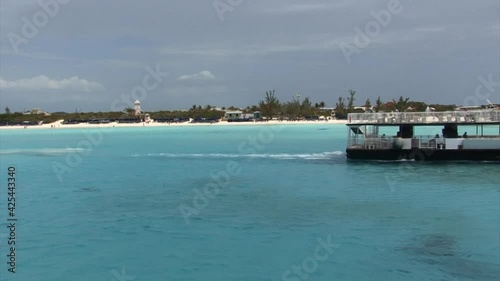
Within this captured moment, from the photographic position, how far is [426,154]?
47.8 meters

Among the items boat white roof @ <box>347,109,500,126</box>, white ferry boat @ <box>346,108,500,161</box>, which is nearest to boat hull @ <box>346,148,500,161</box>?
white ferry boat @ <box>346,108,500,161</box>

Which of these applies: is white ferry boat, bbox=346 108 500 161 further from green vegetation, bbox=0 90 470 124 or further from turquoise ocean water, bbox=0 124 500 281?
green vegetation, bbox=0 90 470 124

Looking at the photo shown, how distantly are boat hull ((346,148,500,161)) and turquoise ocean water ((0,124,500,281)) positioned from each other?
6.16 ft

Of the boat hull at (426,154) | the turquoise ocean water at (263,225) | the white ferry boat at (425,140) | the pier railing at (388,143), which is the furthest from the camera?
the pier railing at (388,143)

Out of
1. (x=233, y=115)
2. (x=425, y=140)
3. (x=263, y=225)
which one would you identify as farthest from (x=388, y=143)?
(x=233, y=115)

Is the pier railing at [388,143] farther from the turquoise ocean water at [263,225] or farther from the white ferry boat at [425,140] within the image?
the turquoise ocean water at [263,225]

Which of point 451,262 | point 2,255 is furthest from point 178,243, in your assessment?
point 451,262

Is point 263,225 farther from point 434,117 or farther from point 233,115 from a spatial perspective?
point 233,115

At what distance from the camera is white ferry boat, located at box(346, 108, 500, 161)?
46438mm

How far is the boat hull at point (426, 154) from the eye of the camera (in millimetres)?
46188

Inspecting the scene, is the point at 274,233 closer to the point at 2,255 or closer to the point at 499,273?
the point at 499,273

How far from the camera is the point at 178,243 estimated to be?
73.6ft

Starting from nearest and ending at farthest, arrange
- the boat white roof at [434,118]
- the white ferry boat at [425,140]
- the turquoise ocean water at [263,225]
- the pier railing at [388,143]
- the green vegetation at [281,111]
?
the turquoise ocean water at [263,225] < the white ferry boat at [425,140] < the boat white roof at [434,118] < the pier railing at [388,143] < the green vegetation at [281,111]

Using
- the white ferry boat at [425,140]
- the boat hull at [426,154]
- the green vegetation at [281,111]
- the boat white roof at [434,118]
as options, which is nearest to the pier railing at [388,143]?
the white ferry boat at [425,140]
